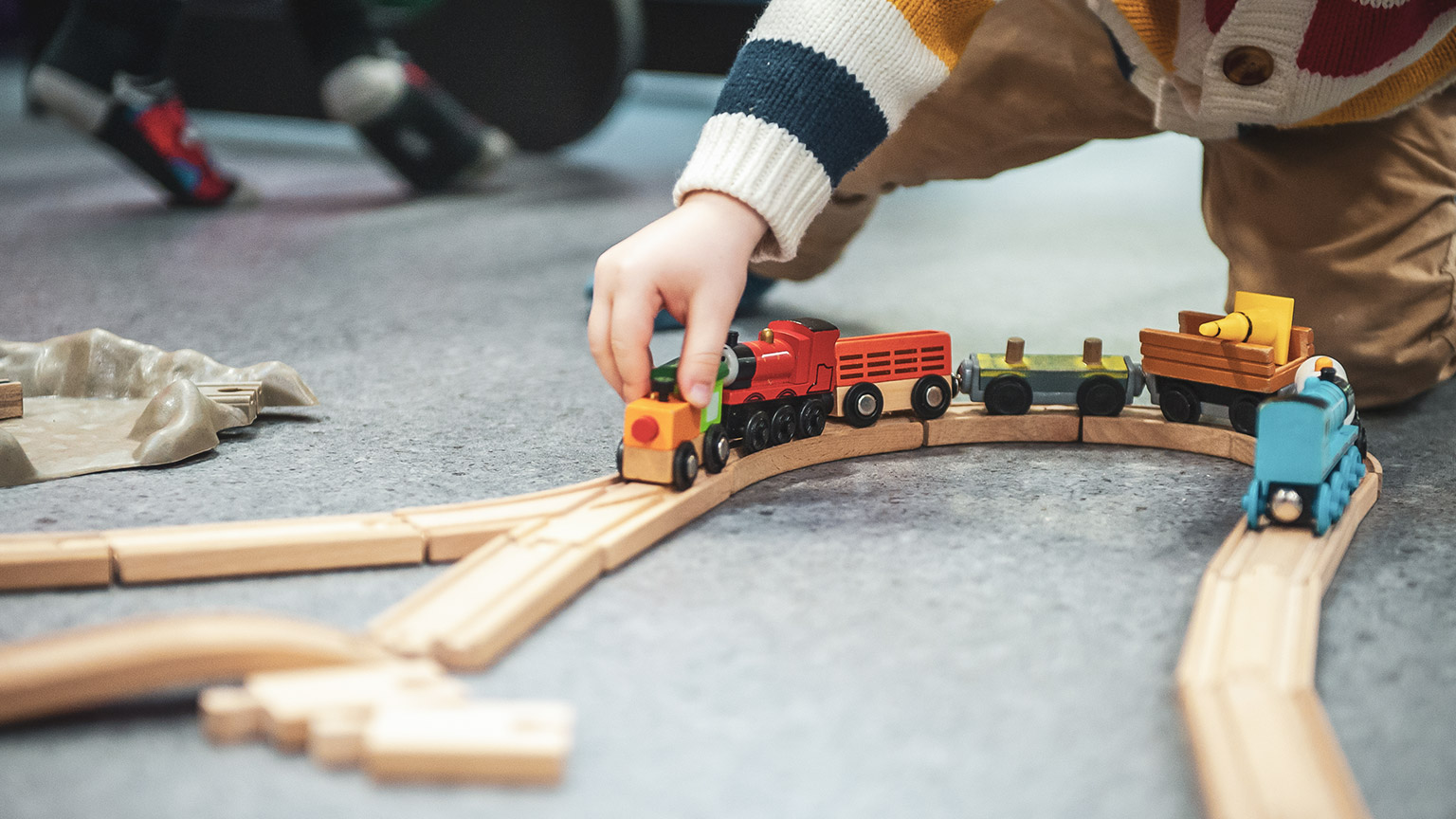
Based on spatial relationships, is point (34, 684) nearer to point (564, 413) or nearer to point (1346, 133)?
point (564, 413)

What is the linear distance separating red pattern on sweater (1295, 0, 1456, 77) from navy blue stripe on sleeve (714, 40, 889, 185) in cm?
38

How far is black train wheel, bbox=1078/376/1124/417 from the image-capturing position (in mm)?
1004

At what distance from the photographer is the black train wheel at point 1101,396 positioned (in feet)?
3.29

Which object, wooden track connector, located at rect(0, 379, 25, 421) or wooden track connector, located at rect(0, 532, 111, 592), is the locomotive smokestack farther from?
wooden track connector, located at rect(0, 379, 25, 421)

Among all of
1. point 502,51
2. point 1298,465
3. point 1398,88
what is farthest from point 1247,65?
Result: point 502,51

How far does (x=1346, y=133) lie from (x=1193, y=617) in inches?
26.8

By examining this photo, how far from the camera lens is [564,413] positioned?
1082mm

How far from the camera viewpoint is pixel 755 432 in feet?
3.00

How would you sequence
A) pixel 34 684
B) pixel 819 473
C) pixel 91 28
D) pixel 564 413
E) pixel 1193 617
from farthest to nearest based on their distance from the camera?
pixel 91 28 → pixel 564 413 → pixel 819 473 → pixel 1193 617 → pixel 34 684

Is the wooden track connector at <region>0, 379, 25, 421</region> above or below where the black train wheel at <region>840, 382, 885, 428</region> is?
below

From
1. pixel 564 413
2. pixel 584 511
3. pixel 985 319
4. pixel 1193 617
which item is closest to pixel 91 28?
pixel 564 413

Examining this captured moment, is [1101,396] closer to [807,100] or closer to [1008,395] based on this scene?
[1008,395]

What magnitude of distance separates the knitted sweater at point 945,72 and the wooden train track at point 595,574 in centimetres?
22

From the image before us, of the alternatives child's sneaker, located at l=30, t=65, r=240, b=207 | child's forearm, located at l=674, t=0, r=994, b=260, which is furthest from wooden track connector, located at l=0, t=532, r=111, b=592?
child's sneaker, located at l=30, t=65, r=240, b=207
